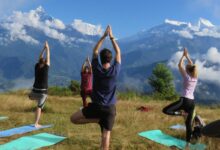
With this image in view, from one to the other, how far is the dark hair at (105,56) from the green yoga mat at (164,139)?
10.3 ft

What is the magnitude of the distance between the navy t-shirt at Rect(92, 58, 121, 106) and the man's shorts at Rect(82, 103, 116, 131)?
9 centimetres

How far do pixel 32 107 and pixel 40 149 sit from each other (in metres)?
9.89

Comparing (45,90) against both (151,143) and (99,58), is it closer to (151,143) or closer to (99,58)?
(151,143)

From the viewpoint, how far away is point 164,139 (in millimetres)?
12336

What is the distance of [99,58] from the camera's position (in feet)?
30.6

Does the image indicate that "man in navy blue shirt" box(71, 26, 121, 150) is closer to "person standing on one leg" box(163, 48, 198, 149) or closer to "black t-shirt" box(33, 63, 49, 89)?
"person standing on one leg" box(163, 48, 198, 149)

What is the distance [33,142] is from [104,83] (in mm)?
3418

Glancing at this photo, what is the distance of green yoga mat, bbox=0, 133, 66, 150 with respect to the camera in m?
11.1

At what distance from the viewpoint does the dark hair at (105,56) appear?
9.01 meters

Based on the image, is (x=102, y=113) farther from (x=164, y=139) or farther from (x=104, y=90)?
(x=164, y=139)

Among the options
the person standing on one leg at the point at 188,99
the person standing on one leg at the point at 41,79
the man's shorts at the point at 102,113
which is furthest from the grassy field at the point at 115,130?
the man's shorts at the point at 102,113

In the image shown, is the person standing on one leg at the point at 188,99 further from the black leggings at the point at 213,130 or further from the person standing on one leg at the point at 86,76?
the black leggings at the point at 213,130

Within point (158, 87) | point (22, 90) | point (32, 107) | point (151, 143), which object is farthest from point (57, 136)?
point (158, 87)

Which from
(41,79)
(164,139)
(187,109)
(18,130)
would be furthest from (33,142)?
(187,109)
